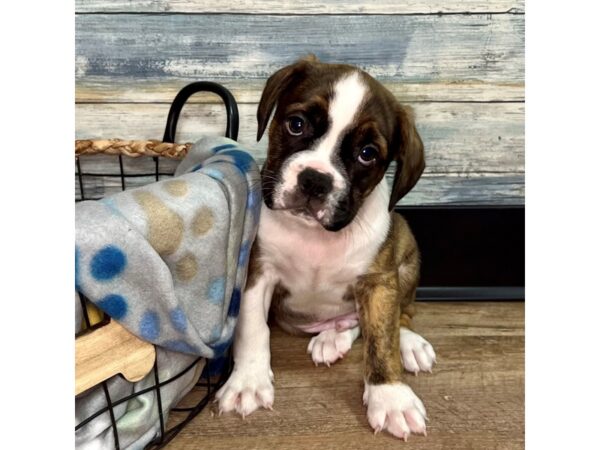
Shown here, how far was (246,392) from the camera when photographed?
79.7 inches

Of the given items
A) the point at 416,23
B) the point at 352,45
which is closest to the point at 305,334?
the point at 352,45

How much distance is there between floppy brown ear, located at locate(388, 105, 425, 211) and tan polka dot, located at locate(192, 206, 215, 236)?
0.70 meters

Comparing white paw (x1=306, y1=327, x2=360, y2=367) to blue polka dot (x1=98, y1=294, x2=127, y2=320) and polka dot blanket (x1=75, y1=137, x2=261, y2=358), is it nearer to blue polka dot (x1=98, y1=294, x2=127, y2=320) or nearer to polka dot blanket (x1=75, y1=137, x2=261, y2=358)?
polka dot blanket (x1=75, y1=137, x2=261, y2=358)

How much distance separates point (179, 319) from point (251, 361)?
0.54 metres

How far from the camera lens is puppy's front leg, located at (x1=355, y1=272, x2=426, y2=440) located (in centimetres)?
192

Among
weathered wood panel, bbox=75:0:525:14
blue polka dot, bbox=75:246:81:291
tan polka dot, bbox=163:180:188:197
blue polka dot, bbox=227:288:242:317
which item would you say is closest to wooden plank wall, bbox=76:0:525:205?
weathered wood panel, bbox=75:0:525:14

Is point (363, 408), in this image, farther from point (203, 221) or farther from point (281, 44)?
point (281, 44)

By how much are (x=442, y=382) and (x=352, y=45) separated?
5.26ft

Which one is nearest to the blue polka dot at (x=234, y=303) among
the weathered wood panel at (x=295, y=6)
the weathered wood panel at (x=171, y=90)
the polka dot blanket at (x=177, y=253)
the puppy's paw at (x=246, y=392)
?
the polka dot blanket at (x=177, y=253)

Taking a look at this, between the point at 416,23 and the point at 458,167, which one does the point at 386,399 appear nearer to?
the point at 458,167

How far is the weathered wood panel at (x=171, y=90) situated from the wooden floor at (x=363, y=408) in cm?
113

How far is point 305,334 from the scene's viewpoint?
264 centimetres

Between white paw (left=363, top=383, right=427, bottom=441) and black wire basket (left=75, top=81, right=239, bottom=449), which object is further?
white paw (left=363, top=383, right=427, bottom=441)

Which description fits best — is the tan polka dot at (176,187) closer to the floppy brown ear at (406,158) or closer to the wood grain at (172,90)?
the floppy brown ear at (406,158)
